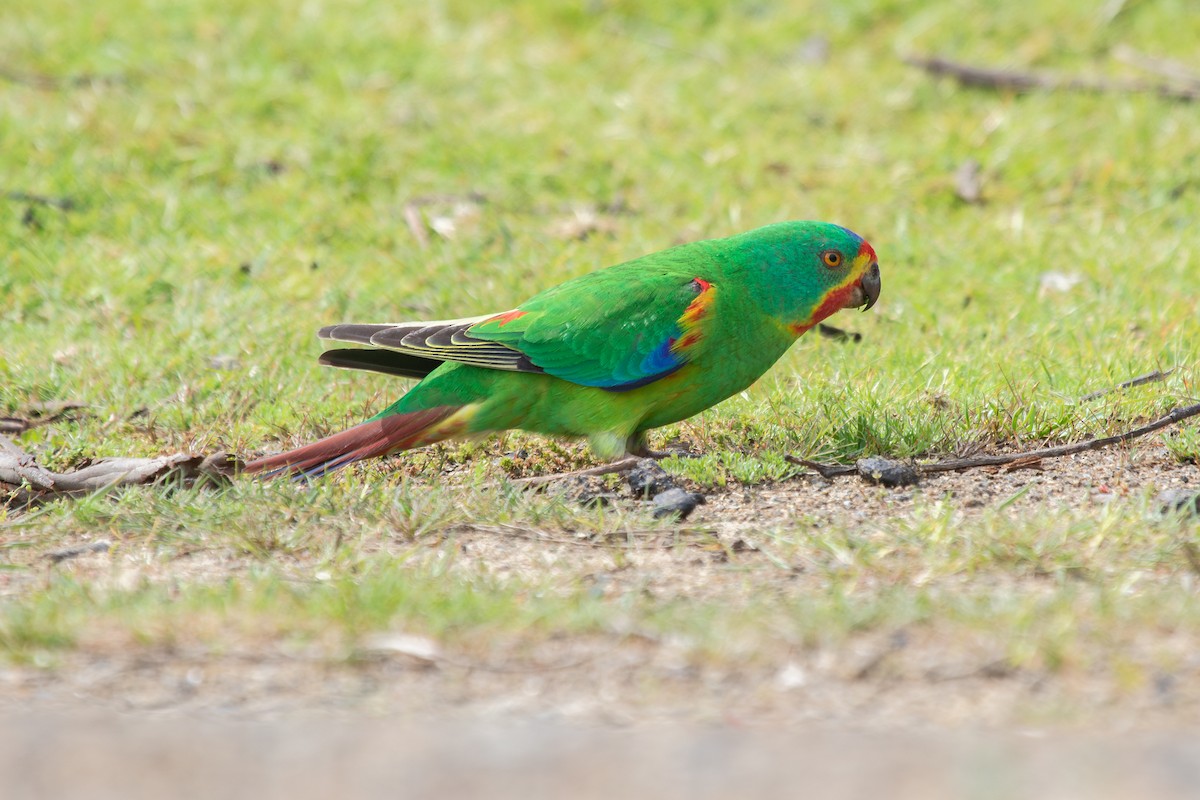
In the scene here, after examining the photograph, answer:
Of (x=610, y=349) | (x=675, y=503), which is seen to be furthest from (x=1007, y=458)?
(x=610, y=349)

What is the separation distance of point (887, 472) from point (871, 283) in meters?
0.75

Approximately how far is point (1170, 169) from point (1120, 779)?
195 inches

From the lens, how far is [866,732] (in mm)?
2258

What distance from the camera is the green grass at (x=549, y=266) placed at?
9.49 ft

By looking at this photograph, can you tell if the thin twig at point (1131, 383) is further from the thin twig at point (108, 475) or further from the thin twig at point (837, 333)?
the thin twig at point (108, 475)

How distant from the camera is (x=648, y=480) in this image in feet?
12.1

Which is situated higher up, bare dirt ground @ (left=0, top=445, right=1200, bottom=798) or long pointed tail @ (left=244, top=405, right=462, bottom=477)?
long pointed tail @ (left=244, top=405, right=462, bottom=477)

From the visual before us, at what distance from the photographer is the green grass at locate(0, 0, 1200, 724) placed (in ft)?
9.49

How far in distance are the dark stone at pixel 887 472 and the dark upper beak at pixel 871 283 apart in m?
0.68

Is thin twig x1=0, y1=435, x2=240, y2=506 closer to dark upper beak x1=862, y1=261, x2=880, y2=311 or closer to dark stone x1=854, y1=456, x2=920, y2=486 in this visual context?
dark stone x1=854, y1=456, x2=920, y2=486

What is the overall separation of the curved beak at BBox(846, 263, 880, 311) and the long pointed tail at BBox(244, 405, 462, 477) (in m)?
1.28

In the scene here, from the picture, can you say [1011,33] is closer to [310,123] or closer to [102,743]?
[310,123]

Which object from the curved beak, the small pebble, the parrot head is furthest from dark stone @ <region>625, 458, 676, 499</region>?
the small pebble

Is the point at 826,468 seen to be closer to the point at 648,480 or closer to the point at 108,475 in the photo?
the point at 648,480
